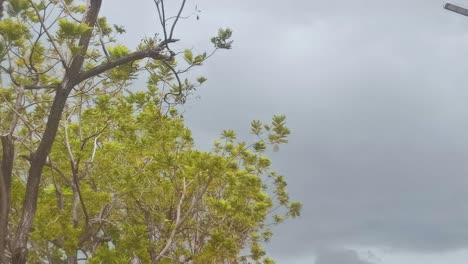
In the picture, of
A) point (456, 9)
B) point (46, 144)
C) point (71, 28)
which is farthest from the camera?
point (456, 9)

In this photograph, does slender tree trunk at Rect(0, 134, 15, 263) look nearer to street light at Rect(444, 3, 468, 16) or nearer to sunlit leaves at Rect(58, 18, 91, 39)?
sunlit leaves at Rect(58, 18, 91, 39)

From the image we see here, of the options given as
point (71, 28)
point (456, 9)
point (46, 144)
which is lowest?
point (46, 144)

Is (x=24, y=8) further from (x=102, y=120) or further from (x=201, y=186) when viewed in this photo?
(x=201, y=186)

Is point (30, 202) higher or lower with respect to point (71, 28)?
lower

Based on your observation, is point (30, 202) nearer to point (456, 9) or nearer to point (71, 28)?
point (71, 28)

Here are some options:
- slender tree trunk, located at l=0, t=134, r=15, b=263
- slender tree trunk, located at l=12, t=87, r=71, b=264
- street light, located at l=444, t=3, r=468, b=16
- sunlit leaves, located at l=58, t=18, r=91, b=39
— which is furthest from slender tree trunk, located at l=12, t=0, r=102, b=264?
street light, located at l=444, t=3, r=468, b=16

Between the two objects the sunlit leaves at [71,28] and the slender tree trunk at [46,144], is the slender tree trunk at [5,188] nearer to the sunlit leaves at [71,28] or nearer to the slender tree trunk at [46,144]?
the slender tree trunk at [46,144]

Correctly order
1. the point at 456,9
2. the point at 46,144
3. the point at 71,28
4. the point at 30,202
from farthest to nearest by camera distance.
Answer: the point at 456,9 < the point at 30,202 < the point at 46,144 < the point at 71,28

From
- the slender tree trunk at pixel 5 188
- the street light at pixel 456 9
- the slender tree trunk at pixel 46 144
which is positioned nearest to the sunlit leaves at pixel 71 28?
the slender tree trunk at pixel 46 144

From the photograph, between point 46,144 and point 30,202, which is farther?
point 30,202

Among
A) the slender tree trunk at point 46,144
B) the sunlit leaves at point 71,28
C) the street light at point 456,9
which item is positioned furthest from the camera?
the street light at point 456,9

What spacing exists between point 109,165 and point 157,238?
8.33 ft

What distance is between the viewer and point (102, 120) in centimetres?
1215

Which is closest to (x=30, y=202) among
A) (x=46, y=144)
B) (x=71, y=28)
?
(x=46, y=144)
